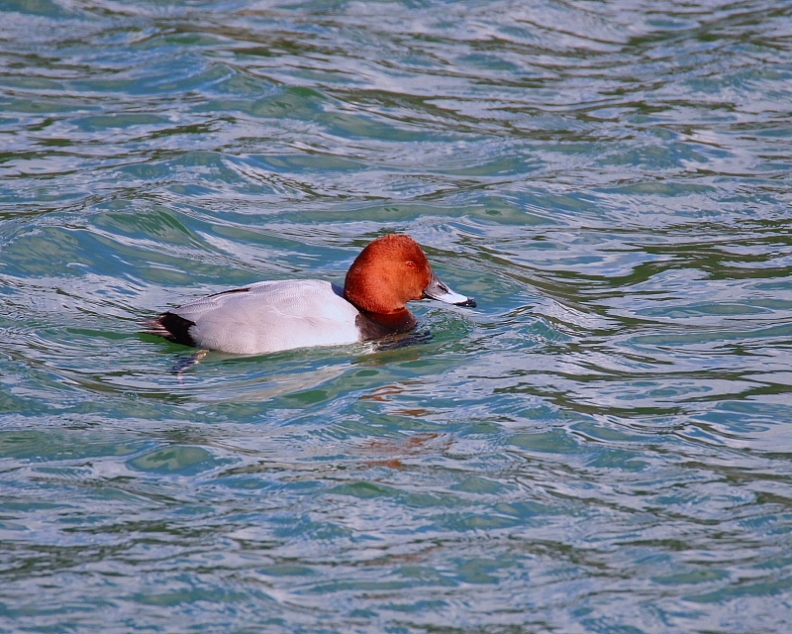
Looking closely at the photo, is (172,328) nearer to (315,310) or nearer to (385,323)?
(315,310)

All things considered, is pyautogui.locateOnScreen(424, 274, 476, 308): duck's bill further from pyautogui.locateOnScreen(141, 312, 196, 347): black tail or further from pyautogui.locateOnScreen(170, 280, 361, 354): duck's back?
pyautogui.locateOnScreen(141, 312, 196, 347): black tail

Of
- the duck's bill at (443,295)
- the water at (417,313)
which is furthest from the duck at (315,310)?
the water at (417,313)

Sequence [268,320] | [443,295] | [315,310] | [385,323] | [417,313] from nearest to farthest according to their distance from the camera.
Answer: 1. [268,320]
2. [315,310]
3. [385,323]
4. [443,295]
5. [417,313]

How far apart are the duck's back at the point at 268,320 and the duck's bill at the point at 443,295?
2.27ft

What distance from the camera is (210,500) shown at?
541 cm

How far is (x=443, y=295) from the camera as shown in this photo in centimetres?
792

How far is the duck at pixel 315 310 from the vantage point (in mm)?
7199

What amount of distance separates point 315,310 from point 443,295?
1.03 m

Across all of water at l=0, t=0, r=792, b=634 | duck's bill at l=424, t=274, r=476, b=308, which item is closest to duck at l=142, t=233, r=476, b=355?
duck's bill at l=424, t=274, r=476, b=308

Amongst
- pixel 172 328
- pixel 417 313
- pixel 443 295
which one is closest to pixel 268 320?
pixel 172 328

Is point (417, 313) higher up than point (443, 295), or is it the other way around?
point (443, 295)

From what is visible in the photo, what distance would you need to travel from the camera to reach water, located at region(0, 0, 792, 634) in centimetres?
487

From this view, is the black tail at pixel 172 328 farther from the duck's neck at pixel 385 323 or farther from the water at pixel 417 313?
the duck's neck at pixel 385 323

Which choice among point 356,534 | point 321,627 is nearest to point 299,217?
point 356,534
